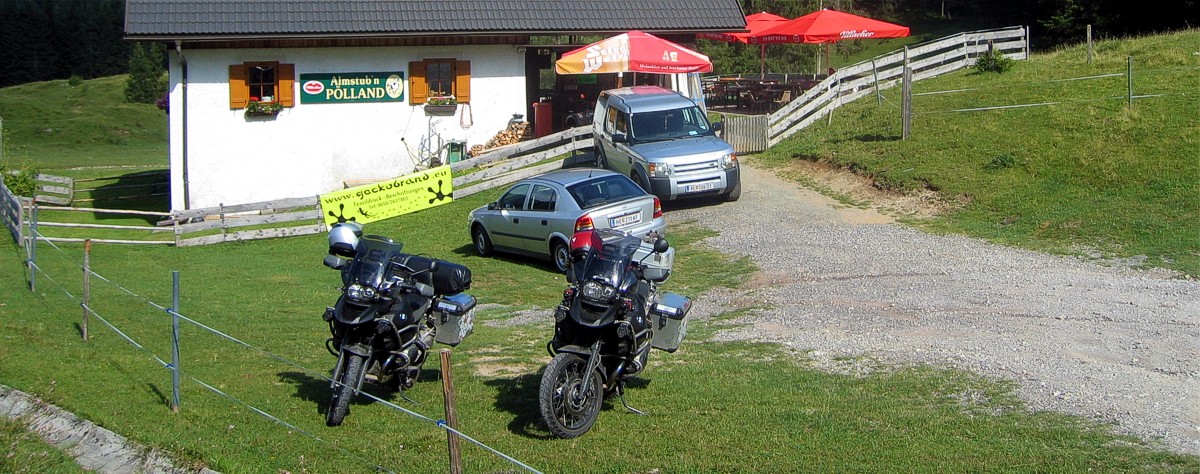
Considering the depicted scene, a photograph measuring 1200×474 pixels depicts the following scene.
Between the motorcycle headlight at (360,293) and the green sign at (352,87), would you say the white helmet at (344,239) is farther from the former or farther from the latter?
the green sign at (352,87)

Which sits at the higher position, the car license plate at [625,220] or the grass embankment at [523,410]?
the car license plate at [625,220]

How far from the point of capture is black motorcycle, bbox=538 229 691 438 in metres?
7.05

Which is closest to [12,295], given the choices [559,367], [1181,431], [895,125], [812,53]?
[559,367]

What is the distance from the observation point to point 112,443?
7.20 m

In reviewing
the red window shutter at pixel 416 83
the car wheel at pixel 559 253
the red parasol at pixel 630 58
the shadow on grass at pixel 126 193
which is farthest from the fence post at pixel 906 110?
the shadow on grass at pixel 126 193

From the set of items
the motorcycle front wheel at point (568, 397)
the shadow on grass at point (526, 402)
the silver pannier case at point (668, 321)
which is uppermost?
the silver pannier case at point (668, 321)

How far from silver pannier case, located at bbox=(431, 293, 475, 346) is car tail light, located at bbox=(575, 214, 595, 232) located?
6.82 metres

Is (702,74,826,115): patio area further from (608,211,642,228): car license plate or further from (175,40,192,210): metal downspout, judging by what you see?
(608,211,642,228): car license plate

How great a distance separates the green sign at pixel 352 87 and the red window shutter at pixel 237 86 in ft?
4.28

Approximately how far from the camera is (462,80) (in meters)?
26.2

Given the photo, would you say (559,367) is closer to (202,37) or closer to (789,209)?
(789,209)

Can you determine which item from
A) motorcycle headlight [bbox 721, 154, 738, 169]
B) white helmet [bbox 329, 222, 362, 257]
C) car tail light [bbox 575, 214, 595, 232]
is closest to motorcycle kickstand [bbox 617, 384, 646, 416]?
white helmet [bbox 329, 222, 362, 257]

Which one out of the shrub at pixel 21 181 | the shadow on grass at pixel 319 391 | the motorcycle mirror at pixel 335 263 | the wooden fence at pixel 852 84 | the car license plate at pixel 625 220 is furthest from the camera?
the shrub at pixel 21 181

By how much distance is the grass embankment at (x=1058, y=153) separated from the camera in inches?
570
